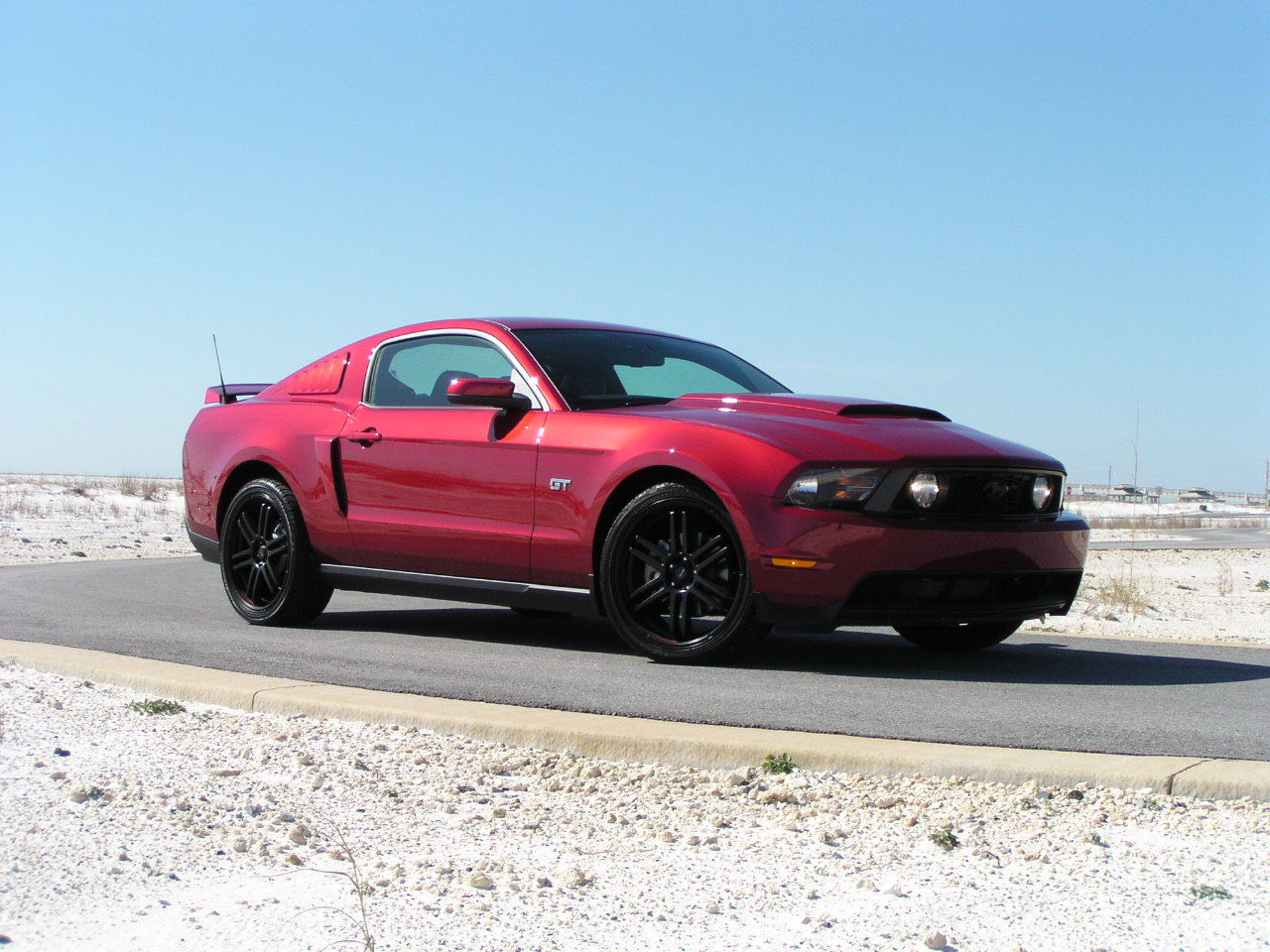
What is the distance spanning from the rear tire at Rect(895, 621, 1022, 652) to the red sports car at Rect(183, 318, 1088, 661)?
0.01 meters

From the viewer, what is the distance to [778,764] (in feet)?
13.5

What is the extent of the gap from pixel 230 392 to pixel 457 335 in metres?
2.14

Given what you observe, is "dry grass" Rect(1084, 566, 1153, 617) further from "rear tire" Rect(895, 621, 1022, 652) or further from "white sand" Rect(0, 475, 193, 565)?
"white sand" Rect(0, 475, 193, 565)

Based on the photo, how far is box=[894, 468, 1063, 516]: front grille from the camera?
5.68 meters

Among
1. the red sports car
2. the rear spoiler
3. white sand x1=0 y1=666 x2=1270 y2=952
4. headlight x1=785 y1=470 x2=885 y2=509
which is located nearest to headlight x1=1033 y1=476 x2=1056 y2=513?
the red sports car

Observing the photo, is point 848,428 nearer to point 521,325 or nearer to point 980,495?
point 980,495

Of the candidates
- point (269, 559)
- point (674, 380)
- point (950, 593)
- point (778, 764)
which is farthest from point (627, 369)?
point (778, 764)

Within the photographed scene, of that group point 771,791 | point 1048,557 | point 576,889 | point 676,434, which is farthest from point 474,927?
point 1048,557

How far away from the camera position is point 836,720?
4.75 m

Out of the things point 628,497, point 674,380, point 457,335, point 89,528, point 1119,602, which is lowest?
point 89,528

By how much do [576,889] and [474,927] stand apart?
0.98ft

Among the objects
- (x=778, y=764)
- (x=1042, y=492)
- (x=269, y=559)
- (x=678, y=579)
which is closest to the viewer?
Result: (x=778, y=764)

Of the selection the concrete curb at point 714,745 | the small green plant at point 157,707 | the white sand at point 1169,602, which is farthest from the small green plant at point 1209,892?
the white sand at point 1169,602

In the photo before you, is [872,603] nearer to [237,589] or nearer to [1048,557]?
[1048,557]
